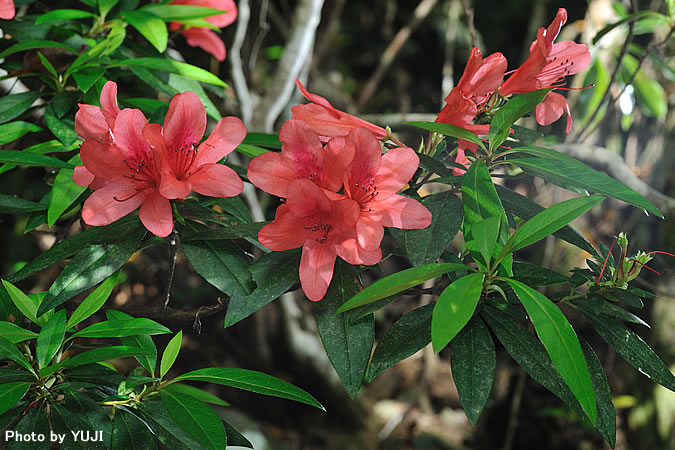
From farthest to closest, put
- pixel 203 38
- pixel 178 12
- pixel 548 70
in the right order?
pixel 203 38
pixel 178 12
pixel 548 70

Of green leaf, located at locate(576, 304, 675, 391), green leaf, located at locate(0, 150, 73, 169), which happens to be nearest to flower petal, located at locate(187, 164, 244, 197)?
green leaf, located at locate(0, 150, 73, 169)

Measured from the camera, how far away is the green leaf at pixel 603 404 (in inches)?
22.6

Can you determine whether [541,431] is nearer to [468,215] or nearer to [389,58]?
[389,58]

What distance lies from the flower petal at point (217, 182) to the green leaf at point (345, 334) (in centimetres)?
16

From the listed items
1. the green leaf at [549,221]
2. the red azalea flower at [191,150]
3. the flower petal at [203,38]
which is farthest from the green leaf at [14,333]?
the flower petal at [203,38]

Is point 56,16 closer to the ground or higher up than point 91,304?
higher up

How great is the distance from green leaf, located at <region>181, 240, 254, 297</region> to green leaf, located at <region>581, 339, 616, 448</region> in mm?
397

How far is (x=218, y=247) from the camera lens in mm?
722

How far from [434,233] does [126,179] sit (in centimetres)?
37

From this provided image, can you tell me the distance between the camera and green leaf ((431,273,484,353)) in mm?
510

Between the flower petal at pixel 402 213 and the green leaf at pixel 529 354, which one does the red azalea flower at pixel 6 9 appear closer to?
the flower petal at pixel 402 213

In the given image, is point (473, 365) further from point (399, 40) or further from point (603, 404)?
point (399, 40)

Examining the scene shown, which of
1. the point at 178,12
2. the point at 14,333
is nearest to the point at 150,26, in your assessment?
the point at 178,12

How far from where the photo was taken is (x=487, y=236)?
563 mm
